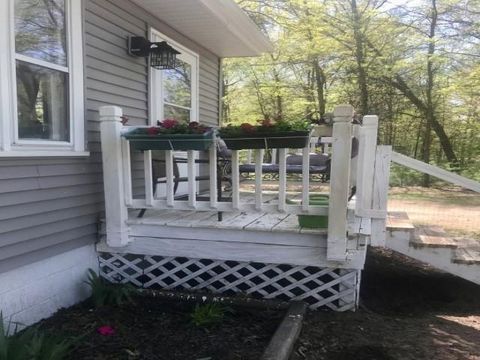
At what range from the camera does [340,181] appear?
2.85 meters

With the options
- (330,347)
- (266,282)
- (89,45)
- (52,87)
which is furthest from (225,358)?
(89,45)

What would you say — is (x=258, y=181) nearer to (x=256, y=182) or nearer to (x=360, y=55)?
(x=256, y=182)

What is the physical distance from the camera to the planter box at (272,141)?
282cm

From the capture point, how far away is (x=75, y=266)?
10.8 ft

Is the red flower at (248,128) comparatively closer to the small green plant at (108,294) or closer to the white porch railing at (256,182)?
the white porch railing at (256,182)

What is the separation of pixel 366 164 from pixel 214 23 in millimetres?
2519

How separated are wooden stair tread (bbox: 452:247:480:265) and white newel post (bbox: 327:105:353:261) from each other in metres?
1.43

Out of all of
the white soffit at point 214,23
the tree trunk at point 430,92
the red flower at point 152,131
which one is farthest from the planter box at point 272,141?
the tree trunk at point 430,92

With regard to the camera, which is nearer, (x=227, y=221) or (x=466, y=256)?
(x=227, y=221)

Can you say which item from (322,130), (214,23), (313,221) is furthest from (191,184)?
(214,23)

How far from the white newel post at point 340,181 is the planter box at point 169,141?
34.4 inches

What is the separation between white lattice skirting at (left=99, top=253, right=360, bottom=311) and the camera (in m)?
3.22

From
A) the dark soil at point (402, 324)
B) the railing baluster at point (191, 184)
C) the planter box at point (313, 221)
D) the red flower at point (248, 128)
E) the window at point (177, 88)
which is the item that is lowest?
the dark soil at point (402, 324)

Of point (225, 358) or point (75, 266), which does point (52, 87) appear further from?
point (225, 358)
